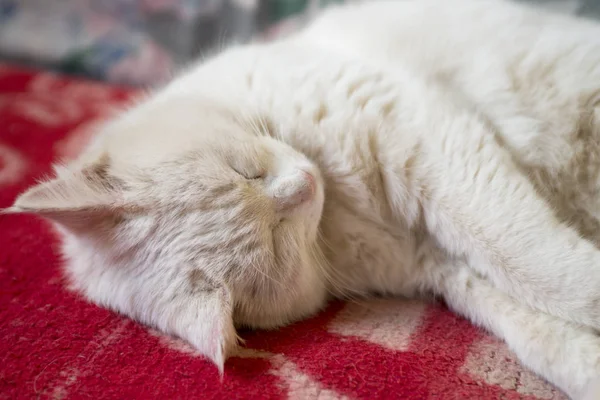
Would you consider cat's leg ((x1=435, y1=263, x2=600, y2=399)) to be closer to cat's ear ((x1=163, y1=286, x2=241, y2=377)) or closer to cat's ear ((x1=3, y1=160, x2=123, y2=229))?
cat's ear ((x1=163, y1=286, x2=241, y2=377))

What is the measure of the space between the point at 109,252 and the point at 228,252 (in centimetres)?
26

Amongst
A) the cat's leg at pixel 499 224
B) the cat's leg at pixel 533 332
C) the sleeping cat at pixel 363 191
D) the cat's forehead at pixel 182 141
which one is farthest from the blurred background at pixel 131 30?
the cat's leg at pixel 533 332

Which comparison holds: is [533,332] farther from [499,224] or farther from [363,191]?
[363,191]

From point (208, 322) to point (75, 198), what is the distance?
351 mm

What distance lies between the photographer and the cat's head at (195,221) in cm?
104

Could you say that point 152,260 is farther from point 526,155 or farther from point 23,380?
point 526,155

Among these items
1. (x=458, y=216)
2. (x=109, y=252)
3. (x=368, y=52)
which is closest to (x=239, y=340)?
(x=109, y=252)

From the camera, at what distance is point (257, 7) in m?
2.24

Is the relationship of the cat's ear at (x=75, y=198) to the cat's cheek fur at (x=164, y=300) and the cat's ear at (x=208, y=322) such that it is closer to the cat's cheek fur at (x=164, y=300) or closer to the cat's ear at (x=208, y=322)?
the cat's cheek fur at (x=164, y=300)

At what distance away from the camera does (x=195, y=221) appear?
1.04 m

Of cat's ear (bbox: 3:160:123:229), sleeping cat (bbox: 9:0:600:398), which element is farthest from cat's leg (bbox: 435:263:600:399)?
cat's ear (bbox: 3:160:123:229)

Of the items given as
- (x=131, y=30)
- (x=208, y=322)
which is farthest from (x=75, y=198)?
(x=131, y=30)

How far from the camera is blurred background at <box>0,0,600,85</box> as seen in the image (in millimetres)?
2279

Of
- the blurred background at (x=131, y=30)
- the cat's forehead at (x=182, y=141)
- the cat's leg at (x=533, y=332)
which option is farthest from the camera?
the blurred background at (x=131, y=30)
